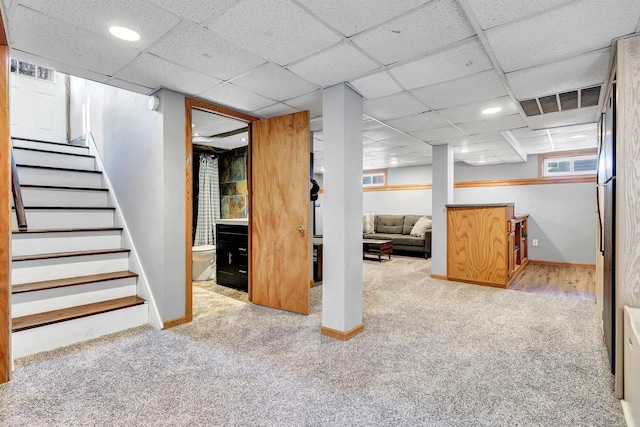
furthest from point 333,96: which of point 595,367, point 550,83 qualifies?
point 595,367

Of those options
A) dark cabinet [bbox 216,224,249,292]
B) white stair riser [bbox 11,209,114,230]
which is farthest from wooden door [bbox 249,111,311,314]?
white stair riser [bbox 11,209,114,230]

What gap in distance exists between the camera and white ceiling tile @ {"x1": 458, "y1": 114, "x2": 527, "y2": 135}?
3848mm

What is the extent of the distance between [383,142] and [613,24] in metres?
3.51

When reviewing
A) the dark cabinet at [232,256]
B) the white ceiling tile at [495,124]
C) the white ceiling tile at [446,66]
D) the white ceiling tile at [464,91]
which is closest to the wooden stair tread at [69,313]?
the dark cabinet at [232,256]

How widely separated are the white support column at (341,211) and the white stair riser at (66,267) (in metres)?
2.24

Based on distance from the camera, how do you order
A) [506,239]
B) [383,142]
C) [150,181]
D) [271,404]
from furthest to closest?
[383,142]
[506,239]
[150,181]
[271,404]

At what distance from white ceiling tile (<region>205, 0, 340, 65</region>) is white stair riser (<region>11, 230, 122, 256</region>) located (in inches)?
102

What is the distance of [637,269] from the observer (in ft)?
6.09

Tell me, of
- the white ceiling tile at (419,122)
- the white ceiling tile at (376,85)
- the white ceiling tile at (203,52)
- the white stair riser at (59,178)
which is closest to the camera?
the white ceiling tile at (203,52)

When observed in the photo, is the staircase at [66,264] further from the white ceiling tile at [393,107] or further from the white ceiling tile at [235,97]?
the white ceiling tile at [393,107]

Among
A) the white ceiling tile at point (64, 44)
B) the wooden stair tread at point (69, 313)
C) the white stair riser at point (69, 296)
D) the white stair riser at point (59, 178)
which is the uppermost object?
the white ceiling tile at point (64, 44)

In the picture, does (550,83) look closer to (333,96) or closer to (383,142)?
(333,96)

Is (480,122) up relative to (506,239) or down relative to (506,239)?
up

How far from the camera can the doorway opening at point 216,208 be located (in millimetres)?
3307
